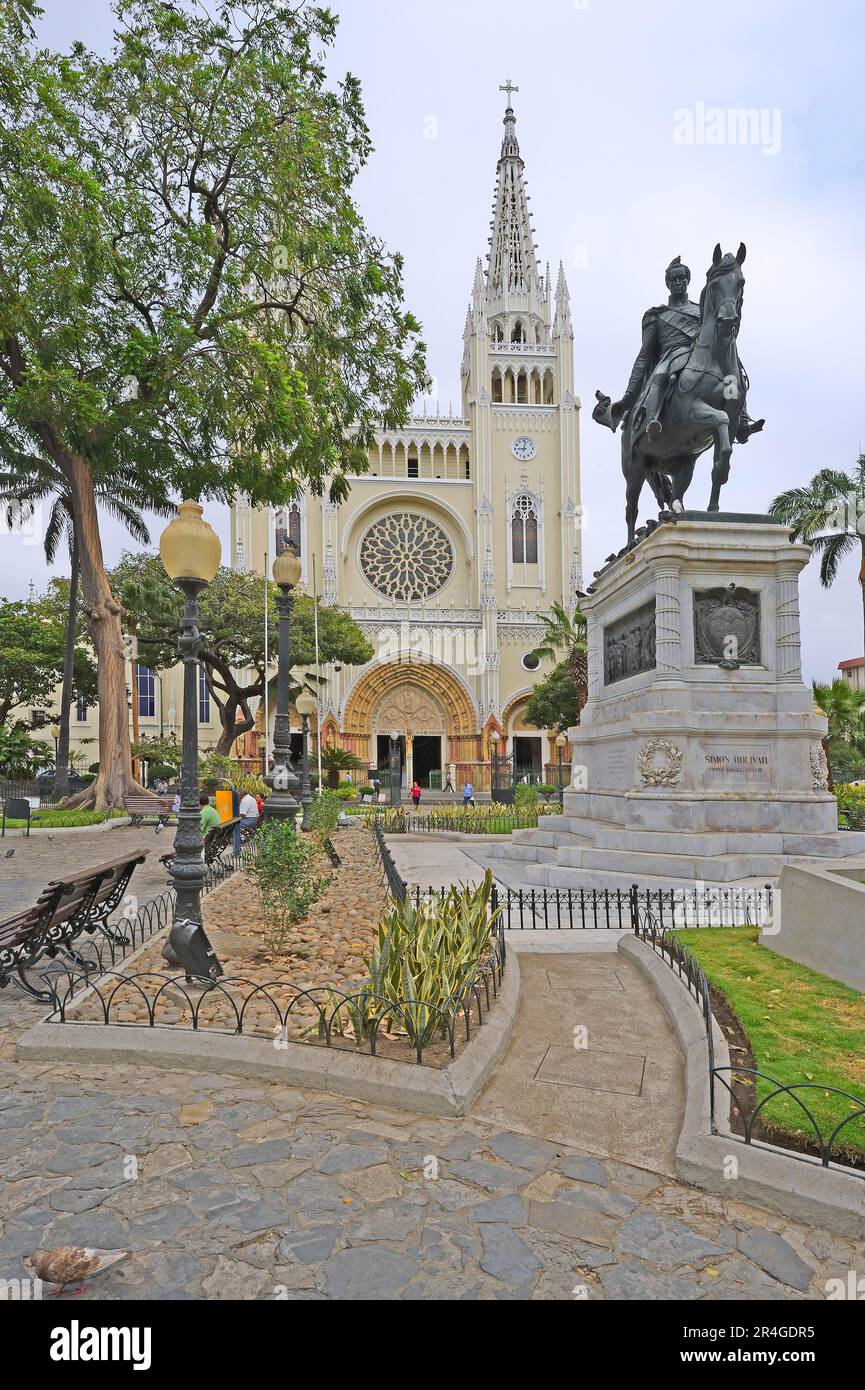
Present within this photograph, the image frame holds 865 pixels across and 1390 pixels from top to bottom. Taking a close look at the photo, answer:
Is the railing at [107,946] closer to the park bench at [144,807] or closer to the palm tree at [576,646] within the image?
the park bench at [144,807]

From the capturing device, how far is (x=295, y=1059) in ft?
13.9

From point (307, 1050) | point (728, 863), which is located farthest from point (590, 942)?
point (307, 1050)

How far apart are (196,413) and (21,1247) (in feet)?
46.8

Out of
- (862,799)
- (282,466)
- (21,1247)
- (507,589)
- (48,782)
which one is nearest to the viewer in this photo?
(21,1247)

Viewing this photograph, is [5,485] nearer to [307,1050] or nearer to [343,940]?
[343,940]

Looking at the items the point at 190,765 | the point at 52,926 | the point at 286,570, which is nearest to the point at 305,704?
the point at 286,570

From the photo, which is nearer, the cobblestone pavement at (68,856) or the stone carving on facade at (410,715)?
the cobblestone pavement at (68,856)

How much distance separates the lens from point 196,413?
14.5 metres

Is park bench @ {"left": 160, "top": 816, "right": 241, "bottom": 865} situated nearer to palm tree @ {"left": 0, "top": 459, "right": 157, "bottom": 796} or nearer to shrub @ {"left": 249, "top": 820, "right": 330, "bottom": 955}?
shrub @ {"left": 249, "top": 820, "right": 330, "bottom": 955}

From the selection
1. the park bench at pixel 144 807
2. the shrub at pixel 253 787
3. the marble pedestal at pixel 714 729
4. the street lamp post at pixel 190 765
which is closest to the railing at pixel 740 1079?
the marble pedestal at pixel 714 729

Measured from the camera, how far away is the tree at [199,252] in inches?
547

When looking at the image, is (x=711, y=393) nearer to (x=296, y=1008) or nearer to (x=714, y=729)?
(x=714, y=729)

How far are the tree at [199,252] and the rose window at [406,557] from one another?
102ft

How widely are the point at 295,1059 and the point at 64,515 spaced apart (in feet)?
113
